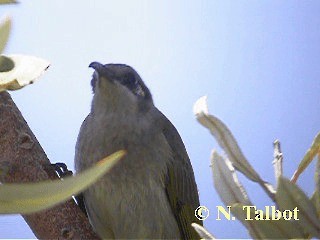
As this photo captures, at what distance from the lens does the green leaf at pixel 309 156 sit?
2.46 ft

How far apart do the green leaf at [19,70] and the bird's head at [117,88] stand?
3.87ft

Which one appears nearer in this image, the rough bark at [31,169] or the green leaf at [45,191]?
the green leaf at [45,191]

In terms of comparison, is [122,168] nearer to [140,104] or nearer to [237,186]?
[140,104]

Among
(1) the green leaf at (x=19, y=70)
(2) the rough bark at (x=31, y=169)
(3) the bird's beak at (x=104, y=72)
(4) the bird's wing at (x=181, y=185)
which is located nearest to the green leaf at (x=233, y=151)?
(1) the green leaf at (x=19, y=70)

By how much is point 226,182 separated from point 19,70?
1.01 ft

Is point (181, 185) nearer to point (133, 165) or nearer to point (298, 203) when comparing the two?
point (133, 165)

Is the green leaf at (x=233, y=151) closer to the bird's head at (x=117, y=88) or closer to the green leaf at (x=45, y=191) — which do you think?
the green leaf at (x=45, y=191)

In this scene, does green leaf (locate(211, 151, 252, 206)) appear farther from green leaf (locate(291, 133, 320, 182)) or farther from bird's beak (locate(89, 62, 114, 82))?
bird's beak (locate(89, 62, 114, 82))

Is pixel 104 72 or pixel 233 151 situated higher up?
pixel 233 151

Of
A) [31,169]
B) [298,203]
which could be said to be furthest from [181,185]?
[298,203]

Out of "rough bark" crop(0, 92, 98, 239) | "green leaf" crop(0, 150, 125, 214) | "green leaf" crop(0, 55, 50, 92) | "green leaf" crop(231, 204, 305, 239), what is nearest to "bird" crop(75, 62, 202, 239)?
"rough bark" crop(0, 92, 98, 239)

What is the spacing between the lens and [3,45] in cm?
54

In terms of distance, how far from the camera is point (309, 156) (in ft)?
2.48

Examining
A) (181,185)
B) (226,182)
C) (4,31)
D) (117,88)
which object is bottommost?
(181,185)
